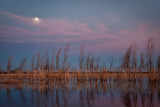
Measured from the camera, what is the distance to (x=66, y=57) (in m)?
26.2

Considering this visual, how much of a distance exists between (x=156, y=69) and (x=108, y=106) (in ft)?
52.6

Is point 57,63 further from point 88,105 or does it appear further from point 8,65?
point 88,105

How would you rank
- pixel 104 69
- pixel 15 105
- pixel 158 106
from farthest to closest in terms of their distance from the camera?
pixel 104 69 < pixel 15 105 < pixel 158 106

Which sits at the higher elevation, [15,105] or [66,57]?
[66,57]

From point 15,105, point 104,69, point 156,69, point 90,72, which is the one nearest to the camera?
point 15,105

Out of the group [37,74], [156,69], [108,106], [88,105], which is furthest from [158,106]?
[37,74]

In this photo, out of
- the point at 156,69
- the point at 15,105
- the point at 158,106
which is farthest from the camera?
the point at 156,69

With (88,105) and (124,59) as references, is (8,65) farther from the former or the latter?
(88,105)

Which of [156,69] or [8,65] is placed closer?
[156,69]

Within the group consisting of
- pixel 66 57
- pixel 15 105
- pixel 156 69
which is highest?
pixel 66 57

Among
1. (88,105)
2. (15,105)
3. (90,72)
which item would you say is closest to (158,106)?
(88,105)

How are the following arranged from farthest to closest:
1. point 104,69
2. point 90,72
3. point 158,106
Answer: point 90,72 → point 104,69 → point 158,106

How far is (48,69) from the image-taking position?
90.2 ft

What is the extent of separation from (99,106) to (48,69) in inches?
739
